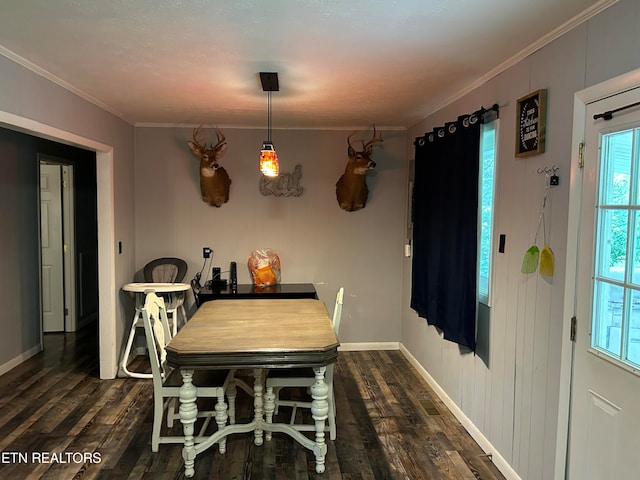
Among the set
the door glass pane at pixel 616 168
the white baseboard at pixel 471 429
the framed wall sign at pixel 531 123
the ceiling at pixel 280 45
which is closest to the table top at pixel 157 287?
the ceiling at pixel 280 45

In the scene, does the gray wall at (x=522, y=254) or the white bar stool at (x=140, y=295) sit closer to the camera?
the gray wall at (x=522, y=254)

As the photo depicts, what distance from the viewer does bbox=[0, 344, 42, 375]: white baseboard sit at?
4109 millimetres

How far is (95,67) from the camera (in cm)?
277

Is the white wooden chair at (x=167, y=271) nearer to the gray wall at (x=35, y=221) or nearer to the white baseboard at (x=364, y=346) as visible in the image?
the gray wall at (x=35, y=221)

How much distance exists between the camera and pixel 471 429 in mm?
3094

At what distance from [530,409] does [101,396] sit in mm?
3173

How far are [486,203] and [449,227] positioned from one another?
44 centimetres

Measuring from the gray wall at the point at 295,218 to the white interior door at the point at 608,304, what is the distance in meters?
2.94

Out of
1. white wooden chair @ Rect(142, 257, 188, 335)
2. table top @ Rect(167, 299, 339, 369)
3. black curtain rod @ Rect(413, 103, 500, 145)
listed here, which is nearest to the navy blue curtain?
black curtain rod @ Rect(413, 103, 500, 145)

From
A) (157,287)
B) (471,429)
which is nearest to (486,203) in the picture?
(471,429)

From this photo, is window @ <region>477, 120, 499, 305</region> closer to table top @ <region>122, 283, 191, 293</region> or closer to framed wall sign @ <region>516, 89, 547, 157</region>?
framed wall sign @ <region>516, 89, 547, 157</region>

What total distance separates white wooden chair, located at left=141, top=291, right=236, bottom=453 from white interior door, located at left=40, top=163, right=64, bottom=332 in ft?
9.84

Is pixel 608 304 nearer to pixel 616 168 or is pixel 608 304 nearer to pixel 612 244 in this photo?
pixel 612 244

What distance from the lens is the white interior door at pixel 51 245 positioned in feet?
17.4
